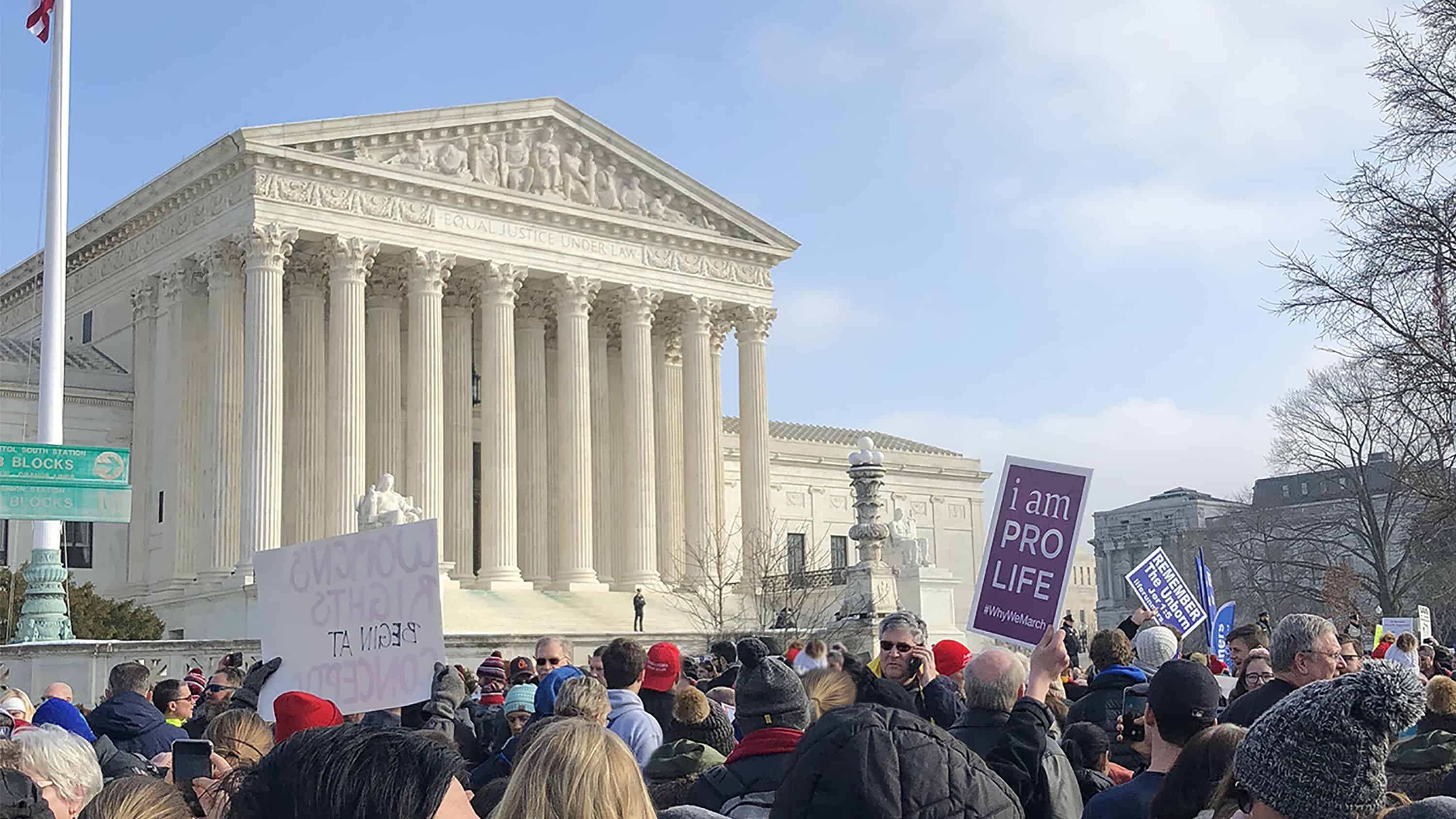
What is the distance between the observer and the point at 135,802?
187 inches

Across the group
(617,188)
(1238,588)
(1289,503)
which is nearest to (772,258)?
(617,188)

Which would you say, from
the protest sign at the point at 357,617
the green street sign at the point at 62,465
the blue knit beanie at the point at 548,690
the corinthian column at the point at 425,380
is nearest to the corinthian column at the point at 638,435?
the corinthian column at the point at 425,380

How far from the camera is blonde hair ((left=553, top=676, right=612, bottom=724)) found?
7.47 meters

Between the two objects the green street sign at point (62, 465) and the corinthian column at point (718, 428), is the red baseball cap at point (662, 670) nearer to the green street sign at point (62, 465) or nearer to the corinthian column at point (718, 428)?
the green street sign at point (62, 465)

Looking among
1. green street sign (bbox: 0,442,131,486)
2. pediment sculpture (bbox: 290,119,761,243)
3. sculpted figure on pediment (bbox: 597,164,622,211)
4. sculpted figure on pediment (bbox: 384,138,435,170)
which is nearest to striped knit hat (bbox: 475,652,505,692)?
green street sign (bbox: 0,442,131,486)

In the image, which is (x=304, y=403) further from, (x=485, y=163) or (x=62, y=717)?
(x=62, y=717)

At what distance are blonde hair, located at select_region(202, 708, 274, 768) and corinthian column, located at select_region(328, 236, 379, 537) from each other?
131 ft

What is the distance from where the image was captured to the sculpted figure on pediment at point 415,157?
47531 mm

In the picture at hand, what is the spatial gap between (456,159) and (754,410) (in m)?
14.2

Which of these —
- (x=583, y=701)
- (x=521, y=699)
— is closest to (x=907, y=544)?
(x=521, y=699)

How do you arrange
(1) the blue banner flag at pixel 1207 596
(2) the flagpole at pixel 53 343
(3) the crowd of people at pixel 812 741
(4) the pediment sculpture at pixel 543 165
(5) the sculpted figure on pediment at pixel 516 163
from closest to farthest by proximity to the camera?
(3) the crowd of people at pixel 812 741, (1) the blue banner flag at pixel 1207 596, (2) the flagpole at pixel 53 343, (4) the pediment sculpture at pixel 543 165, (5) the sculpted figure on pediment at pixel 516 163

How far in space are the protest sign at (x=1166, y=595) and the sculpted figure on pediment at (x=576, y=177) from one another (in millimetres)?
35345

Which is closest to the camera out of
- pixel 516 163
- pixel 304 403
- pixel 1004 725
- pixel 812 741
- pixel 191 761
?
pixel 812 741

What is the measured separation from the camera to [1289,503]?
331 feet
